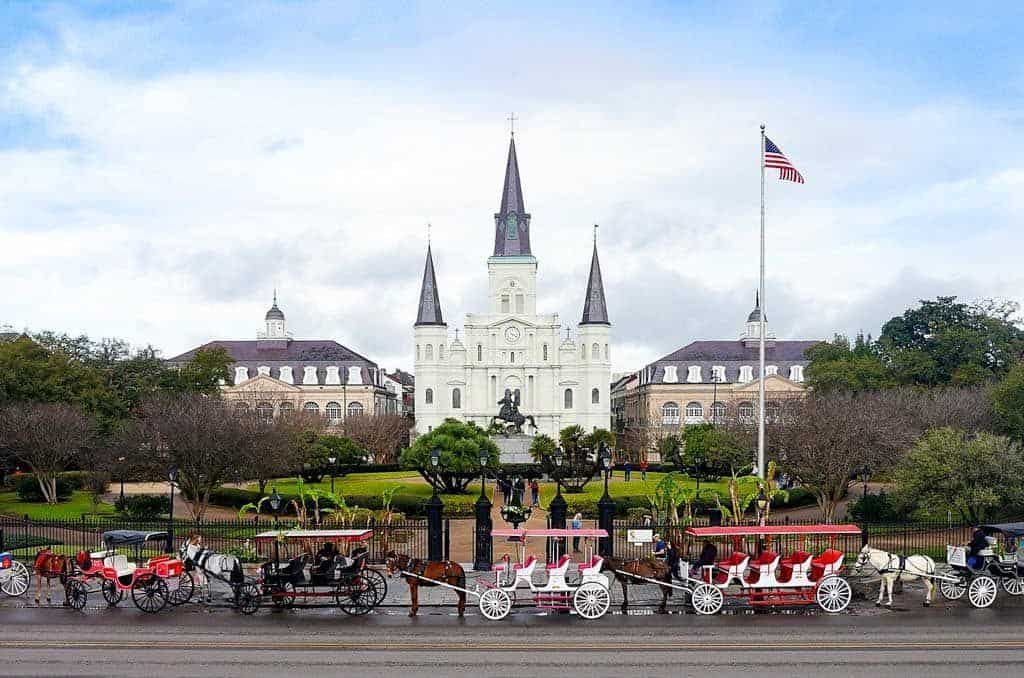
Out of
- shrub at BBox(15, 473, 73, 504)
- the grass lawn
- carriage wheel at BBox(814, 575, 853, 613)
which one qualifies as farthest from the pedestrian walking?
shrub at BBox(15, 473, 73, 504)

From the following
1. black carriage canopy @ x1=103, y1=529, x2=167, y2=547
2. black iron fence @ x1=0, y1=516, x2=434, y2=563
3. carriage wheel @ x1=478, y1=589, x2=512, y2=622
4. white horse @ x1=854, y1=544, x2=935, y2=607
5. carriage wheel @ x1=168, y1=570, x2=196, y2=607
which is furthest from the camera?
black iron fence @ x1=0, y1=516, x2=434, y2=563

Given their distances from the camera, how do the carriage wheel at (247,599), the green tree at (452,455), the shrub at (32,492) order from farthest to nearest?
the shrub at (32,492) < the green tree at (452,455) < the carriage wheel at (247,599)

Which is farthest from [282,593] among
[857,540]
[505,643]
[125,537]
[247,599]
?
[857,540]

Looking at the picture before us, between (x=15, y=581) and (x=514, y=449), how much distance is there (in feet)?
124

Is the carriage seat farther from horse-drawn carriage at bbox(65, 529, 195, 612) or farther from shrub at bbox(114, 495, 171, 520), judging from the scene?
shrub at bbox(114, 495, 171, 520)

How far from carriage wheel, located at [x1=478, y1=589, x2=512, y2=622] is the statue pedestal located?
38.0 metres

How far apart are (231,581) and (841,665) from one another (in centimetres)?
1155

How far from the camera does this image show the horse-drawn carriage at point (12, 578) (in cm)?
2223

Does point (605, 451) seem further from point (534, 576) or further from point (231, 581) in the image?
point (231, 581)

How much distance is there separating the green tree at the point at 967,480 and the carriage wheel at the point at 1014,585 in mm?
11140

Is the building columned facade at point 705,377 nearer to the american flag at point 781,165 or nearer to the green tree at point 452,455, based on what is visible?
the green tree at point 452,455

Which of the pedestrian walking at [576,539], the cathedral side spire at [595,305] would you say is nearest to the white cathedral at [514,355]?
the cathedral side spire at [595,305]

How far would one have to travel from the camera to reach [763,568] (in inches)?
795

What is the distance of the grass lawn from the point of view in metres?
44.1
